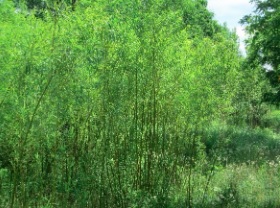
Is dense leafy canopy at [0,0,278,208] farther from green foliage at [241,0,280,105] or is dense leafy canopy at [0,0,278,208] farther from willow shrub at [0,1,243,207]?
green foliage at [241,0,280,105]

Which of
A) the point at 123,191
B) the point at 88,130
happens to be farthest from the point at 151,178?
the point at 88,130

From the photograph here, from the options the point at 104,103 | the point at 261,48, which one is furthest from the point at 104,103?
the point at 261,48

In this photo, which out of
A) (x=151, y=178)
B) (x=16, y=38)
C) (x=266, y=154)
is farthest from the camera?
(x=266, y=154)

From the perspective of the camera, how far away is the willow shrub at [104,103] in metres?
5.43

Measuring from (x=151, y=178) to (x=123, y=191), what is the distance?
835 millimetres

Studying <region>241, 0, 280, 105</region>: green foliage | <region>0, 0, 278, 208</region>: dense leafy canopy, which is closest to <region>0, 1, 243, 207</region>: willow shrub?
<region>0, 0, 278, 208</region>: dense leafy canopy

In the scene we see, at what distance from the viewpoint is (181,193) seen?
841 cm

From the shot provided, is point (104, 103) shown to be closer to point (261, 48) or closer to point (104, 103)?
point (104, 103)

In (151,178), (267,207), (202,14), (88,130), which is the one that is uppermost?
(202,14)

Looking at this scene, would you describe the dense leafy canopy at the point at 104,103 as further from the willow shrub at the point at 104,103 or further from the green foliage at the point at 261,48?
the green foliage at the point at 261,48

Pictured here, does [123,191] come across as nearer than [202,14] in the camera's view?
Yes

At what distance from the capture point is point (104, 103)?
660cm

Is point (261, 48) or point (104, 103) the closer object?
point (104, 103)

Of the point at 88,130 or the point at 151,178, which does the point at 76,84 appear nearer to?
the point at 88,130
